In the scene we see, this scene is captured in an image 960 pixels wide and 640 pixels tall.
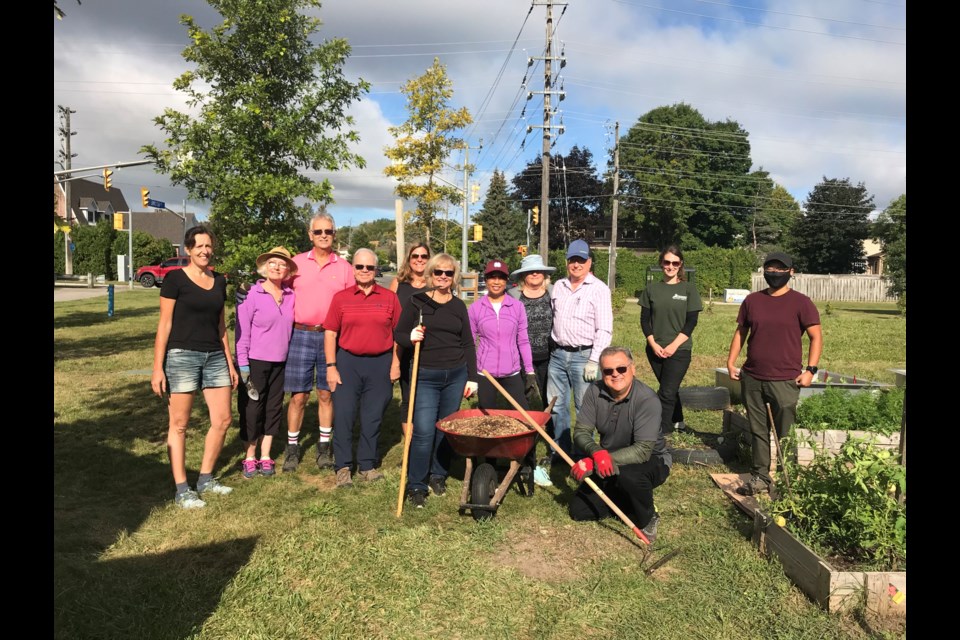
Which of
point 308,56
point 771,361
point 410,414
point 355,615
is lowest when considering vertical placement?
point 355,615

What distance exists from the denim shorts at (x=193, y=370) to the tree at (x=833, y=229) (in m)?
62.2

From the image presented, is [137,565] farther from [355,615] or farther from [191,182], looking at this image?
[191,182]

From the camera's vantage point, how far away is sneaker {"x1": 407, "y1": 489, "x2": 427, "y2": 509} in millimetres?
4773

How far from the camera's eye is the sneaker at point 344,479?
5148 millimetres

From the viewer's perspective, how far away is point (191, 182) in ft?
23.9

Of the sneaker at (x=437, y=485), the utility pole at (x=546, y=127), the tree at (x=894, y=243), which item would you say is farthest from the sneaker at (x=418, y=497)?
the tree at (x=894, y=243)

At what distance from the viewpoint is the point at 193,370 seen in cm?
451

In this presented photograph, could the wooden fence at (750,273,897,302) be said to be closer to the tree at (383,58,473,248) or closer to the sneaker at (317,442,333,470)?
the tree at (383,58,473,248)

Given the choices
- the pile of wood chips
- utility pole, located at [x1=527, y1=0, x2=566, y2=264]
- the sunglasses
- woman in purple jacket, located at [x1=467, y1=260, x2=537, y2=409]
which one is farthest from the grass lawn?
utility pole, located at [x1=527, y1=0, x2=566, y2=264]

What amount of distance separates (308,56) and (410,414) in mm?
4911

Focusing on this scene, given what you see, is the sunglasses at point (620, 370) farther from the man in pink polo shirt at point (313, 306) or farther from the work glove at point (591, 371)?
the man in pink polo shirt at point (313, 306)

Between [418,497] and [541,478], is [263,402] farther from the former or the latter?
[541,478]

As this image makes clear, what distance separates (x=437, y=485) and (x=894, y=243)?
28773 millimetres
